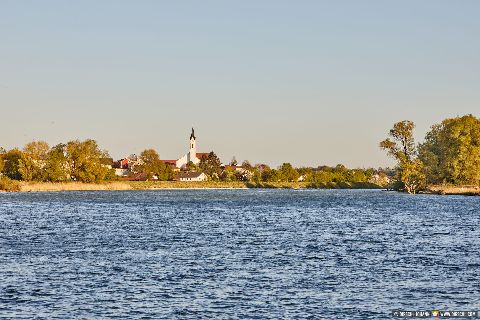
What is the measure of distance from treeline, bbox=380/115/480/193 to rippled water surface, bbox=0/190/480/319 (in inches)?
3783

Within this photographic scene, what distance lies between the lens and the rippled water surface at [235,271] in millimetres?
32438

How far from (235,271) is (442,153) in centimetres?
14611

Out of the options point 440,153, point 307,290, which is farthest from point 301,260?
point 440,153

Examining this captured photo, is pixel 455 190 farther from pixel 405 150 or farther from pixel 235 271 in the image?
pixel 235 271

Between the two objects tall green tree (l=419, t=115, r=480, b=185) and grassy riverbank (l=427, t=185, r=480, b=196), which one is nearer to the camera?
tall green tree (l=419, t=115, r=480, b=185)

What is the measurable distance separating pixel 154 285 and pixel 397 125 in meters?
160

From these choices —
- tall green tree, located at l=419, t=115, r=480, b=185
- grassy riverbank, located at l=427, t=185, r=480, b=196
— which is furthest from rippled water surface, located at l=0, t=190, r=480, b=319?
grassy riverbank, located at l=427, t=185, r=480, b=196

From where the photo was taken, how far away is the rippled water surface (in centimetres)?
3244

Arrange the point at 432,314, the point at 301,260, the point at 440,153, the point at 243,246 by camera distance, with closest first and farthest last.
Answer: the point at 432,314 → the point at 301,260 → the point at 243,246 → the point at 440,153

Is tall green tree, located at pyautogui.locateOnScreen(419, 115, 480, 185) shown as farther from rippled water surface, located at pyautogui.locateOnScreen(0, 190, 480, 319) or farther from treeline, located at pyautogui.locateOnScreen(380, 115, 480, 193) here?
rippled water surface, located at pyautogui.locateOnScreen(0, 190, 480, 319)

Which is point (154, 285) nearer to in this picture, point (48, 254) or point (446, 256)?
point (48, 254)

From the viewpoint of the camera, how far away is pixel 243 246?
57938 millimetres

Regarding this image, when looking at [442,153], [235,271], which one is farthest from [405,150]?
[235,271]

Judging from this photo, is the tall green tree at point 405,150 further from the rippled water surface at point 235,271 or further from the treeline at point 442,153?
the rippled water surface at point 235,271
